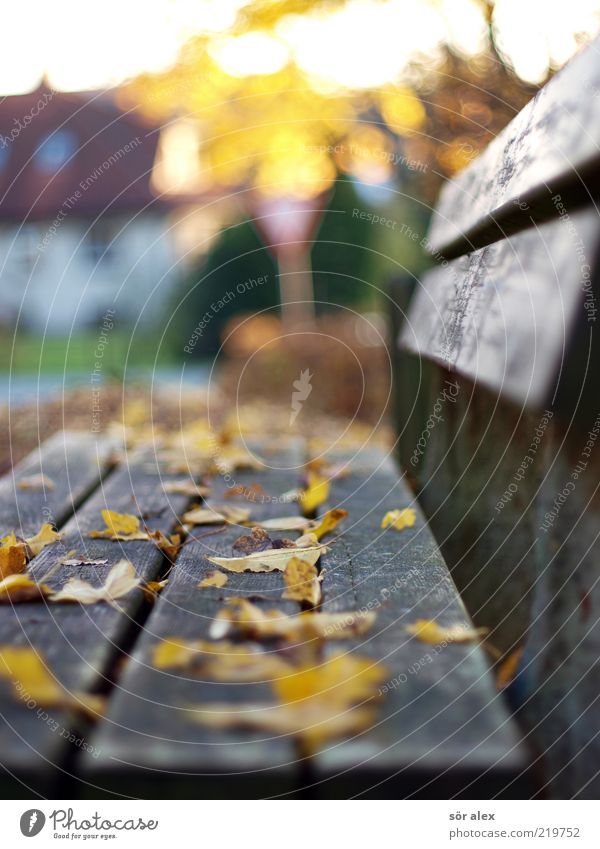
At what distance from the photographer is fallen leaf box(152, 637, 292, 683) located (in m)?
0.87

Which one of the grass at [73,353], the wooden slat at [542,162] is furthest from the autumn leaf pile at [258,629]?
the grass at [73,353]

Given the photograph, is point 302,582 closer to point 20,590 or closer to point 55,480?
point 20,590

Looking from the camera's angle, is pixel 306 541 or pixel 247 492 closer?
pixel 306 541

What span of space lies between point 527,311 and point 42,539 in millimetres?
839

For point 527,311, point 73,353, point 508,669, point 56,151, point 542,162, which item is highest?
point 56,151

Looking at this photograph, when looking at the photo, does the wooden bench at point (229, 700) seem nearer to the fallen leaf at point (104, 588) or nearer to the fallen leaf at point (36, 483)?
the fallen leaf at point (104, 588)

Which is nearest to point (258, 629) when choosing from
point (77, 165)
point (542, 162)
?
point (542, 162)

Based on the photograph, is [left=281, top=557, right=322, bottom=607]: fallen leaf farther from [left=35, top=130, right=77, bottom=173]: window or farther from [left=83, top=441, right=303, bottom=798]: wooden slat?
[left=35, top=130, right=77, bottom=173]: window

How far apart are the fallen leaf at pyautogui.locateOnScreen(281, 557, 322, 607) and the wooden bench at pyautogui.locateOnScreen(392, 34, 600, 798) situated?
10.0 inches

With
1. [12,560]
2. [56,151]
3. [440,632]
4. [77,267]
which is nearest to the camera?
[440,632]

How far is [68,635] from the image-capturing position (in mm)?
986

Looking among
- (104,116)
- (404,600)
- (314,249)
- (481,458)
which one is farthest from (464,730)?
(104,116)

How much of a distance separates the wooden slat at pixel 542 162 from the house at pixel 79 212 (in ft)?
60.2

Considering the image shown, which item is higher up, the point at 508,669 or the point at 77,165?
the point at 77,165
